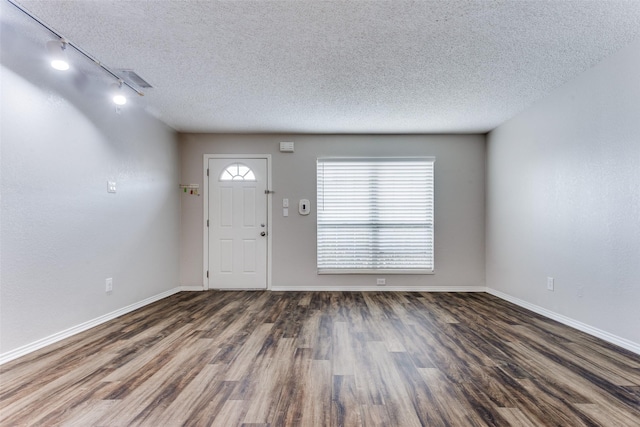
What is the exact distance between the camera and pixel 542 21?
2.17m

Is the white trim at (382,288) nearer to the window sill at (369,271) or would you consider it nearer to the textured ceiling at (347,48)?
the window sill at (369,271)

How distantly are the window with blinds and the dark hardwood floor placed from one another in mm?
1527

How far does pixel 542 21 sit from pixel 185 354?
354 cm

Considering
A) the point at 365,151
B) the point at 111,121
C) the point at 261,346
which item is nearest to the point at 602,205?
the point at 365,151

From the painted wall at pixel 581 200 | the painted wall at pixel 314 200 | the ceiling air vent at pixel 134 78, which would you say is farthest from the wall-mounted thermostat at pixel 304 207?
the painted wall at pixel 581 200

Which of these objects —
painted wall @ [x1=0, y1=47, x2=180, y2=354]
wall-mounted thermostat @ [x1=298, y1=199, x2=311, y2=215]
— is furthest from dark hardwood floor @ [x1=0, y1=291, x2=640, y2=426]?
wall-mounted thermostat @ [x1=298, y1=199, x2=311, y2=215]

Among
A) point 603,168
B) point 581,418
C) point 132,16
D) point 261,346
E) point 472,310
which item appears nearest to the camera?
point 581,418

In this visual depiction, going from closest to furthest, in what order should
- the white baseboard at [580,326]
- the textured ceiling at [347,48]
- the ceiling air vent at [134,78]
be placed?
the textured ceiling at [347,48] < the white baseboard at [580,326] < the ceiling air vent at [134,78]

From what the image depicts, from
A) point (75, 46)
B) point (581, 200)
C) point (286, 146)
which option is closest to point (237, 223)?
point (286, 146)

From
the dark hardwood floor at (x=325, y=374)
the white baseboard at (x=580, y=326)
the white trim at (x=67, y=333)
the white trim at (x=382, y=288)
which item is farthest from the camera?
the white trim at (x=382, y=288)

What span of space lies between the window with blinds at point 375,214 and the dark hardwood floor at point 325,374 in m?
1.53

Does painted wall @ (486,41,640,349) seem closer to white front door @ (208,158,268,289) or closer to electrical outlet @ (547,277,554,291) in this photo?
electrical outlet @ (547,277,554,291)

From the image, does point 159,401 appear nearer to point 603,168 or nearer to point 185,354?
point 185,354

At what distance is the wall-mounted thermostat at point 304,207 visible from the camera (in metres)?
4.84
